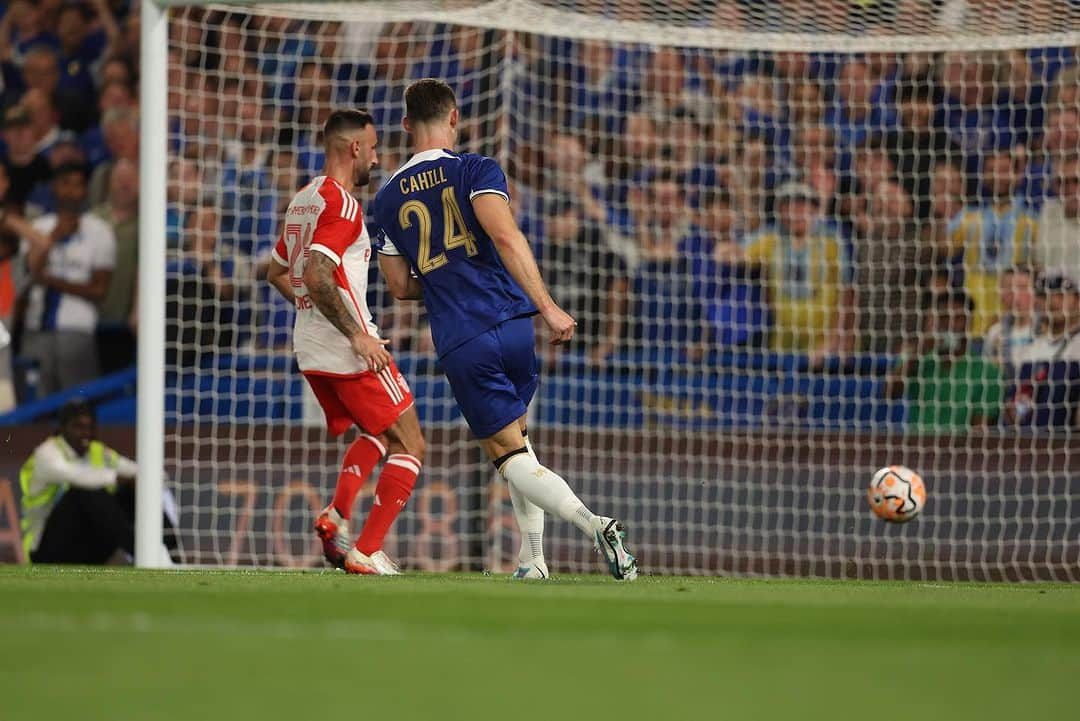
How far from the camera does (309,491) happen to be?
10.3 meters

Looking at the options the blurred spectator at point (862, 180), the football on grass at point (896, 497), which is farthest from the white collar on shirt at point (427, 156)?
the blurred spectator at point (862, 180)

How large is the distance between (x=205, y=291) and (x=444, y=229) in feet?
16.0

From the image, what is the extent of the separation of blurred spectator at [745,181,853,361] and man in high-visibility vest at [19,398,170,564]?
4359mm

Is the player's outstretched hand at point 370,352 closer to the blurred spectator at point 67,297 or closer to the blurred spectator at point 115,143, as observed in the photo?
the blurred spectator at point 67,297

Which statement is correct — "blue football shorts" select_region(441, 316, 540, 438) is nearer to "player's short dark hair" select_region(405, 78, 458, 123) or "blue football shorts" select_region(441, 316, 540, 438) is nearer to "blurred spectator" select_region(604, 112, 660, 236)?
"player's short dark hair" select_region(405, 78, 458, 123)

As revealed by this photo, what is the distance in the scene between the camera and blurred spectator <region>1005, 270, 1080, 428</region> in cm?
1055

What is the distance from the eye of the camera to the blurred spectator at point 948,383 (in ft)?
35.4

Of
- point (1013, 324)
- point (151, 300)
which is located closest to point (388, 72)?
point (151, 300)

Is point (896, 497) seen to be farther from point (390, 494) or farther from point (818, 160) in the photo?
point (818, 160)

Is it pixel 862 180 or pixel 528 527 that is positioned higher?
pixel 862 180

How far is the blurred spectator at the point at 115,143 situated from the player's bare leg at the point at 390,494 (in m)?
5.48

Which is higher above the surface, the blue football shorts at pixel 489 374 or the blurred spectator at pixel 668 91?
the blurred spectator at pixel 668 91

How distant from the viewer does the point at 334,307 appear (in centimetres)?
681

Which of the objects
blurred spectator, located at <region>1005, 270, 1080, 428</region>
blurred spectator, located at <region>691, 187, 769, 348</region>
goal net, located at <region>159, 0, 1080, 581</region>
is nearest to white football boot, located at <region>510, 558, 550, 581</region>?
goal net, located at <region>159, 0, 1080, 581</region>
